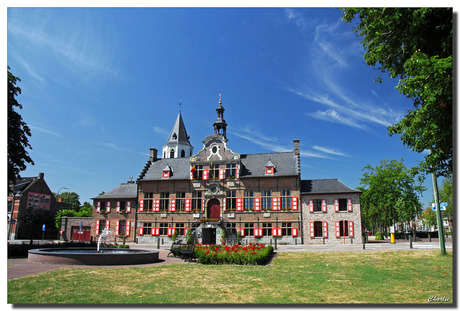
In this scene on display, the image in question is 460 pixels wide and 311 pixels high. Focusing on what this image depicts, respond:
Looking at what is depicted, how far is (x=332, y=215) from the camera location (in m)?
30.3

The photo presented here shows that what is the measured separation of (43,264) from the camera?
1200 cm

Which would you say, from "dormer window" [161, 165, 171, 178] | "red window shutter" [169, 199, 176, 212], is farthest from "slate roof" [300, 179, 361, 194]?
"dormer window" [161, 165, 171, 178]

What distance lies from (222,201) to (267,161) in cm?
653

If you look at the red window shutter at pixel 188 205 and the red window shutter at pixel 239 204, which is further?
the red window shutter at pixel 188 205

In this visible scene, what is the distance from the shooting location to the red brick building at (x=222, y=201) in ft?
100.0

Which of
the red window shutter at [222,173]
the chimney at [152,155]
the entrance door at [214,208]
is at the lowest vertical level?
the entrance door at [214,208]

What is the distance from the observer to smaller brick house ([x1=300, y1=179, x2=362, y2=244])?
29.6 m

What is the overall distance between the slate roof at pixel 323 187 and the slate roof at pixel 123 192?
18.9 metres

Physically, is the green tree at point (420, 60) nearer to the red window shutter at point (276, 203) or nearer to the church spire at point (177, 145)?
the red window shutter at point (276, 203)

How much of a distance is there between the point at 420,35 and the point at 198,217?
2814 centimetres

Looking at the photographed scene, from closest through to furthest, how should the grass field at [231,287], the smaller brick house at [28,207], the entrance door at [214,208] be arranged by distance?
1. the grass field at [231,287]
2. the entrance door at [214,208]
3. the smaller brick house at [28,207]

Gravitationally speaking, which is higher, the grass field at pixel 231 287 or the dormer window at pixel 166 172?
the dormer window at pixel 166 172

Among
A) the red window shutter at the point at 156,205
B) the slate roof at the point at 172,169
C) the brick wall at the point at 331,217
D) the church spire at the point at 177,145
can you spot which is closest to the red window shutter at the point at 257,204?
the brick wall at the point at 331,217

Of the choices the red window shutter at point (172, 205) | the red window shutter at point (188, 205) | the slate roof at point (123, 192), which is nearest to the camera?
the red window shutter at point (188, 205)
